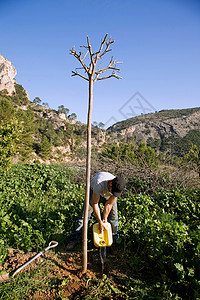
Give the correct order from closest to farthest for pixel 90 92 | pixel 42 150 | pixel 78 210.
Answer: pixel 90 92
pixel 78 210
pixel 42 150

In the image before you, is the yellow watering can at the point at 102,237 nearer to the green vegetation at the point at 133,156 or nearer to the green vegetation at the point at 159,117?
the green vegetation at the point at 133,156

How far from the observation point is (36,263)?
7.80ft

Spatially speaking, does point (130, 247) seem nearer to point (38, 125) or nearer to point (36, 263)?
point (36, 263)

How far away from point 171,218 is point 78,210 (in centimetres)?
194

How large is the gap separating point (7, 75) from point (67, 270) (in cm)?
7619

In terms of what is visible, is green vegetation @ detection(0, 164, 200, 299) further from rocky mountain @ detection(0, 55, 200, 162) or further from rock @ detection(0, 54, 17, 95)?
rock @ detection(0, 54, 17, 95)

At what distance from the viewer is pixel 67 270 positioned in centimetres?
233

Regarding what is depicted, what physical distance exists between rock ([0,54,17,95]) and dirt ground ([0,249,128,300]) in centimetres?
6375

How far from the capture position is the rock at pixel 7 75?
5759 centimetres

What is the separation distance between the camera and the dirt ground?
1.98 meters

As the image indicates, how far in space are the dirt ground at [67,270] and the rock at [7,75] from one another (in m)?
63.7

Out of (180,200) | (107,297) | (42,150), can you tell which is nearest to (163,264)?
(107,297)

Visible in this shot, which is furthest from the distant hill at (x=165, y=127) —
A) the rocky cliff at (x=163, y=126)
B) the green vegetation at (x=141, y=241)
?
the green vegetation at (x=141, y=241)

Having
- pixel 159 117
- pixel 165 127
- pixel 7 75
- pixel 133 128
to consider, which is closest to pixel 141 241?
pixel 133 128
